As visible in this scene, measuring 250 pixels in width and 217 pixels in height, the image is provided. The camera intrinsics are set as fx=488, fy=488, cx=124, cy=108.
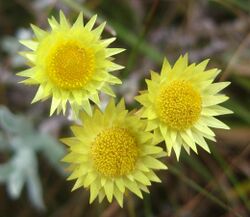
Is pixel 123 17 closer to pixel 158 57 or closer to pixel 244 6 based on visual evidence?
pixel 158 57

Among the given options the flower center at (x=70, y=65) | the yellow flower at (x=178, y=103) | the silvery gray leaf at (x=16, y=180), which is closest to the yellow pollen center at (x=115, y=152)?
the yellow flower at (x=178, y=103)

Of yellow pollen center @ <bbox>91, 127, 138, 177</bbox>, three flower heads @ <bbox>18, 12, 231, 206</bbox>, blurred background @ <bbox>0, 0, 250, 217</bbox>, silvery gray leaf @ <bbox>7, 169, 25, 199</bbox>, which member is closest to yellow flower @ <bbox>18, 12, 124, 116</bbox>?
three flower heads @ <bbox>18, 12, 231, 206</bbox>

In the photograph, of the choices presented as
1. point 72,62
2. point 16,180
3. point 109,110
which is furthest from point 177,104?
point 16,180

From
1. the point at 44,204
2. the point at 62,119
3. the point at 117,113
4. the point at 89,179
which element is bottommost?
the point at 44,204

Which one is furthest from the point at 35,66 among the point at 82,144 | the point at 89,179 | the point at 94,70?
the point at 89,179

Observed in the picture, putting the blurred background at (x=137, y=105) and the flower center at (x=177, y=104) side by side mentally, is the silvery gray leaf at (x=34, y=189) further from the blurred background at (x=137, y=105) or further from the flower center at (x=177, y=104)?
the flower center at (x=177, y=104)

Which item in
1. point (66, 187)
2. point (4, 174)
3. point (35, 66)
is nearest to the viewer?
point (35, 66)

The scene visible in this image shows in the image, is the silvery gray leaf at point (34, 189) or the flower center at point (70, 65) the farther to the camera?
the silvery gray leaf at point (34, 189)
